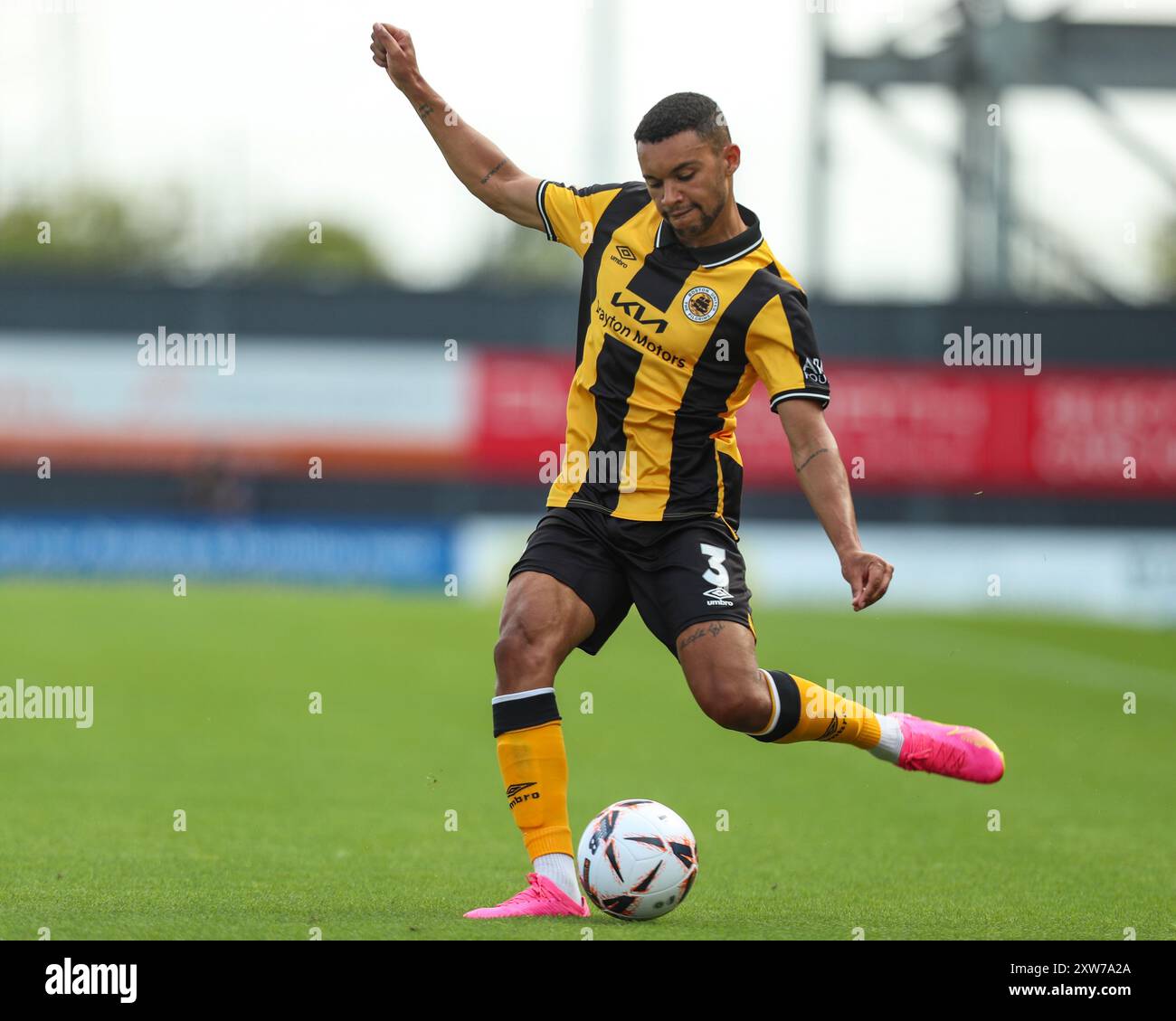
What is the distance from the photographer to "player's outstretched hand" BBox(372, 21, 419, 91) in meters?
6.56

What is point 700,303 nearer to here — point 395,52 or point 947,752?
point 395,52

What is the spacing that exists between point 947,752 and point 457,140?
2.71 m

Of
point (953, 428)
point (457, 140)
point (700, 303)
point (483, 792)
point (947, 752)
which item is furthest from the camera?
point (953, 428)

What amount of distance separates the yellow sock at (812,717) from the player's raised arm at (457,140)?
182 centimetres

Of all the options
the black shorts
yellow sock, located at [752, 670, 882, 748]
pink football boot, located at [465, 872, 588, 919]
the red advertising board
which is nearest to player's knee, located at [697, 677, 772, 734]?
yellow sock, located at [752, 670, 882, 748]

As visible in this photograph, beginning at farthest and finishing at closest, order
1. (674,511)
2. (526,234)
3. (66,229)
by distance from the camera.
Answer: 1. (66,229)
2. (526,234)
3. (674,511)

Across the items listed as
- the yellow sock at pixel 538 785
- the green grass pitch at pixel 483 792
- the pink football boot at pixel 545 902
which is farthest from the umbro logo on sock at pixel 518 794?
the green grass pitch at pixel 483 792

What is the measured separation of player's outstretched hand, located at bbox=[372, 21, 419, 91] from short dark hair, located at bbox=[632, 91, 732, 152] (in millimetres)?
1112

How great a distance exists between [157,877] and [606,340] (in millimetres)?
2430

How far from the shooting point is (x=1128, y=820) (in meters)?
8.93

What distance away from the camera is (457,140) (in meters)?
6.57

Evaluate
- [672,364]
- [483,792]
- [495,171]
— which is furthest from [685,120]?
[483,792]
